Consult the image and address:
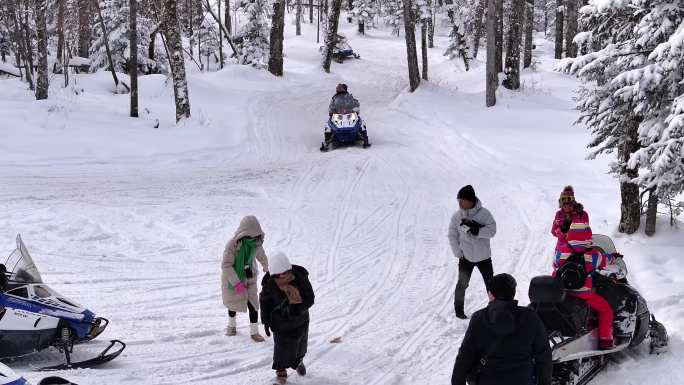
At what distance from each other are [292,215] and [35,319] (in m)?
7.31

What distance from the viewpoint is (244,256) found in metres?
8.22

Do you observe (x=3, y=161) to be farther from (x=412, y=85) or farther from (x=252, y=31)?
(x=252, y=31)

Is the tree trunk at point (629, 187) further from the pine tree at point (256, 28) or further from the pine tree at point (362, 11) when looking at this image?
the pine tree at point (362, 11)

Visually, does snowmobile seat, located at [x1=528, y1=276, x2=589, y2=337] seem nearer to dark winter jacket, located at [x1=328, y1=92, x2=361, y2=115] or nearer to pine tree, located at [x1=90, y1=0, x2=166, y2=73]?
dark winter jacket, located at [x1=328, y1=92, x2=361, y2=115]

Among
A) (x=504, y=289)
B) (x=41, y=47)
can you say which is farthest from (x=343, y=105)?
(x=504, y=289)

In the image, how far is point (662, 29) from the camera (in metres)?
9.84

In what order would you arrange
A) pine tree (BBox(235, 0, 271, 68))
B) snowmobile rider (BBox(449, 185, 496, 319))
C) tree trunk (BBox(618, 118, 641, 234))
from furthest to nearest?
pine tree (BBox(235, 0, 271, 68)) < tree trunk (BBox(618, 118, 641, 234)) < snowmobile rider (BBox(449, 185, 496, 319))

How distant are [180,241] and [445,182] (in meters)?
7.13

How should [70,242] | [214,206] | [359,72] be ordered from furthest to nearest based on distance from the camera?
[359,72] < [214,206] < [70,242]

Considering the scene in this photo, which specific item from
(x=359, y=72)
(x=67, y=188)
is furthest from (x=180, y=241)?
(x=359, y=72)

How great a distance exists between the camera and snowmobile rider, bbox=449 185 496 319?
8.73m

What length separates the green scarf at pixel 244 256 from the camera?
816 centimetres

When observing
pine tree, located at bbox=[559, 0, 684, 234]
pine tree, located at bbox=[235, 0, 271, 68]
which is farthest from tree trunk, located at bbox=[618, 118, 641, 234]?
pine tree, located at bbox=[235, 0, 271, 68]

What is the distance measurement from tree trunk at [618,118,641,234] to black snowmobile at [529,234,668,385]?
13.0 ft
